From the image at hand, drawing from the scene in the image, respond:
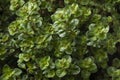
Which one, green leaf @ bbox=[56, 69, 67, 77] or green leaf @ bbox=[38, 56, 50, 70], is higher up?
green leaf @ bbox=[38, 56, 50, 70]

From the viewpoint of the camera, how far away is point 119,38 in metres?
1.97

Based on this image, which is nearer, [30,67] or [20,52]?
[30,67]

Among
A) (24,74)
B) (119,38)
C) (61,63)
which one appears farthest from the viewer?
(119,38)

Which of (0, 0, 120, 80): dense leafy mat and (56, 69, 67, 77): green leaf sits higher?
(0, 0, 120, 80): dense leafy mat

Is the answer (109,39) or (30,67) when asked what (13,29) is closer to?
(30,67)

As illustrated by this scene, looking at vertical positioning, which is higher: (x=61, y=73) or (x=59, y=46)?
(x=59, y=46)

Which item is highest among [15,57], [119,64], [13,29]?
[13,29]

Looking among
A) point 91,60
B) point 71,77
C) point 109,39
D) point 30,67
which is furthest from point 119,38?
point 30,67

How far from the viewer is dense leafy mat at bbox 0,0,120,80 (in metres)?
1.75

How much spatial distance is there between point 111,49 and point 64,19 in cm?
34

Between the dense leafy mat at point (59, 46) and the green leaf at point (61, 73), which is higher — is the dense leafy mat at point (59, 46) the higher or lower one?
the higher one

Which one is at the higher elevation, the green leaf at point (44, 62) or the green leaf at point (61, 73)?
the green leaf at point (44, 62)

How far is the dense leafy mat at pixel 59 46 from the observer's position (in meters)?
1.75

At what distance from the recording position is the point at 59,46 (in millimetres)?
1768
